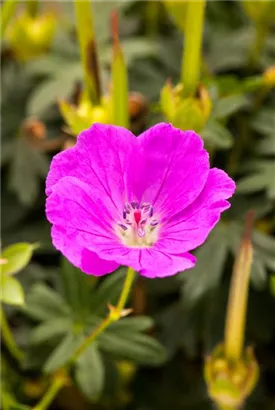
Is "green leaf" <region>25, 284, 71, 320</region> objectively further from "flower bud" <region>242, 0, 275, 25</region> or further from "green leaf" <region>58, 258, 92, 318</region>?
"flower bud" <region>242, 0, 275, 25</region>

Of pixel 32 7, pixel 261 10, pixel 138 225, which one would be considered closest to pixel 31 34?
pixel 32 7

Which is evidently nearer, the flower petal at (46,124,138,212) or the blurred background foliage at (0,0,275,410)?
the flower petal at (46,124,138,212)

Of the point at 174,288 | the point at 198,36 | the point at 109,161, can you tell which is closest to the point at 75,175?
the point at 109,161

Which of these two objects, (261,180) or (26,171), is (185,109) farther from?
(26,171)

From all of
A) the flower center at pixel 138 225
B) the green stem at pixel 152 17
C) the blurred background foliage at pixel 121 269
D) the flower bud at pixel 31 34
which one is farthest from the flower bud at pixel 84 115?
the green stem at pixel 152 17

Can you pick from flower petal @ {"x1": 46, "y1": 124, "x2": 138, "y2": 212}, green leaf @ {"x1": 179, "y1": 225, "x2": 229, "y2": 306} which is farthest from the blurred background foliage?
flower petal @ {"x1": 46, "y1": 124, "x2": 138, "y2": 212}

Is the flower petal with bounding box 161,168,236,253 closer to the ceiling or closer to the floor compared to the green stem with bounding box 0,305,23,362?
closer to the ceiling

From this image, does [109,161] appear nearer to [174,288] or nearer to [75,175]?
[75,175]
